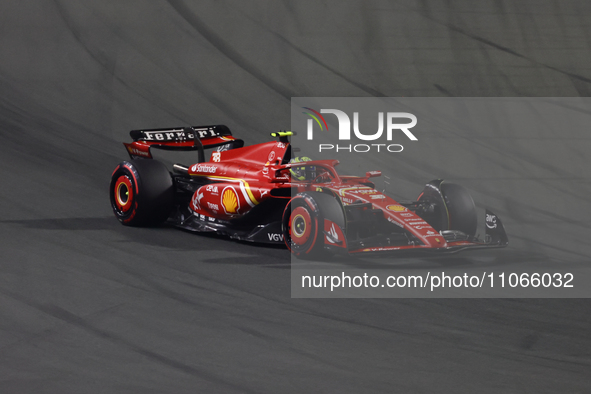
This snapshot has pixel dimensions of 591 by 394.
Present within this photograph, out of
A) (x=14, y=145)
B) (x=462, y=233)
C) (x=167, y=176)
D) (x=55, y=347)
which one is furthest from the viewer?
(x=14, y=145)

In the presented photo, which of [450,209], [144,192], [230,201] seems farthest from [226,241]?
[450,209]

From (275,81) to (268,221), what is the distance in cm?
727

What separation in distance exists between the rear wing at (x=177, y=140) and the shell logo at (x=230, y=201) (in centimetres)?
109

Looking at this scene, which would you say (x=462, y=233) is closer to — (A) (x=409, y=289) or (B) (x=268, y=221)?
(A) (x=409, y=289)

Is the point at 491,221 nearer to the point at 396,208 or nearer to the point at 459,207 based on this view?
the point at 459,207

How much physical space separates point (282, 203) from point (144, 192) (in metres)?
1.50

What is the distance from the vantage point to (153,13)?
15.2m

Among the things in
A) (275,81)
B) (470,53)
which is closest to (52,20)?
(275,81)

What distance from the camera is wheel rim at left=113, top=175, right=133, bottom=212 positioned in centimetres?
718

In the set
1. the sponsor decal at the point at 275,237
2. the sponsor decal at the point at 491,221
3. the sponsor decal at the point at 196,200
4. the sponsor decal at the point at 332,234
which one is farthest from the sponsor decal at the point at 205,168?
the sponsor decal at the point at 491,221

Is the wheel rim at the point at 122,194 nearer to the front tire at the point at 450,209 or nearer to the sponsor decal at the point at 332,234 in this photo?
the sponsor decal at the point at 332,234

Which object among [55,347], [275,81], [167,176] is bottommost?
[55,347]

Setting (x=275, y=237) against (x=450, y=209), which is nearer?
(x=450, y=209)

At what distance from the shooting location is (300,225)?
19.2 feet
